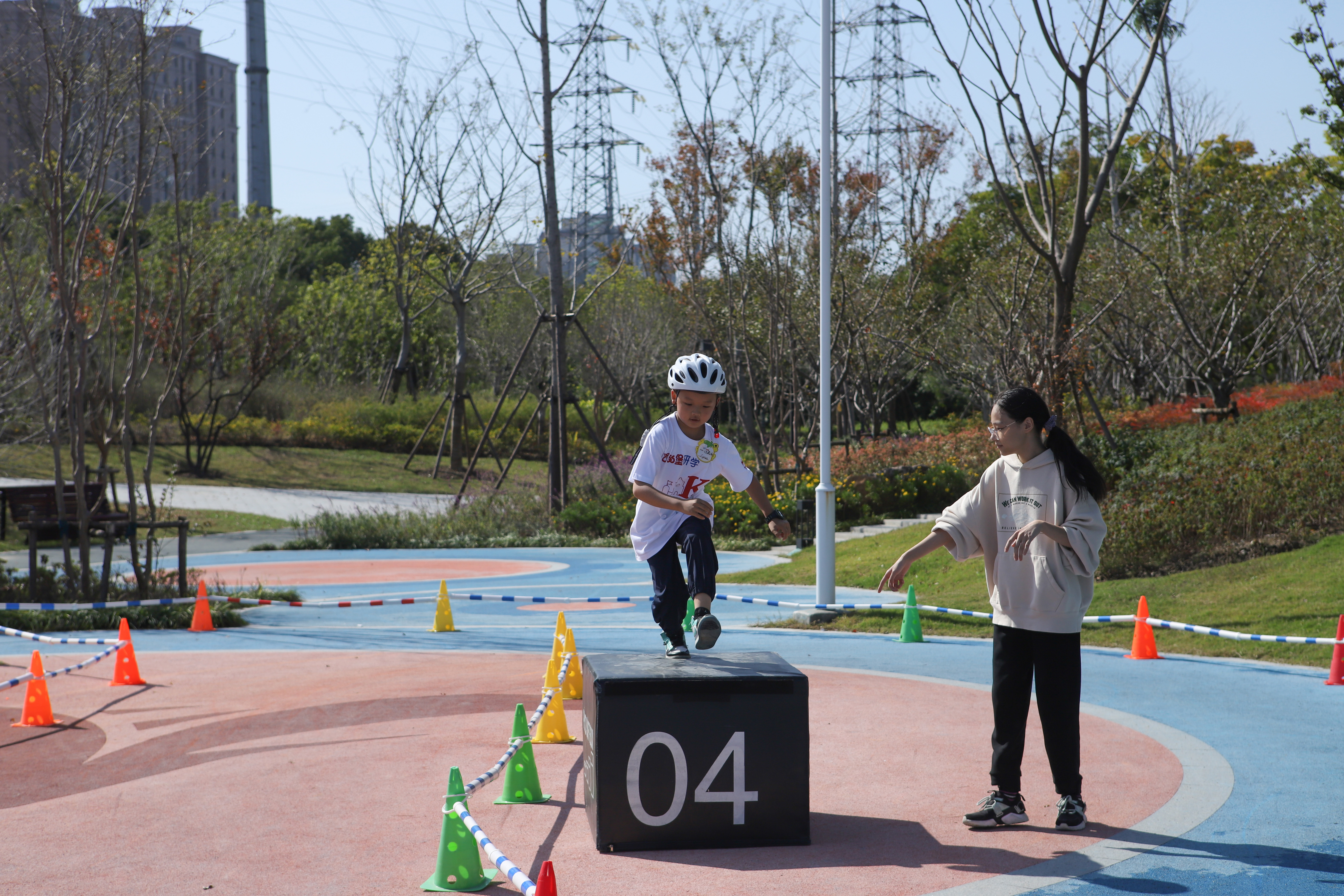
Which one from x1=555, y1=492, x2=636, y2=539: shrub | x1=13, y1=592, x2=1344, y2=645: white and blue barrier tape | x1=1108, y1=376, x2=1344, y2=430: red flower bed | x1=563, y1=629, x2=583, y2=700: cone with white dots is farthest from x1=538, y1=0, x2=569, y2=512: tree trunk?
x1=563, y1=629, x2=583, y2=700: cone with white dots

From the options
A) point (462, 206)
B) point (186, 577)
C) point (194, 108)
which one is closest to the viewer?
point (186, 577)

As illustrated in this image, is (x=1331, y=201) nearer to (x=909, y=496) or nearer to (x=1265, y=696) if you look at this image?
(x=909, y=496)

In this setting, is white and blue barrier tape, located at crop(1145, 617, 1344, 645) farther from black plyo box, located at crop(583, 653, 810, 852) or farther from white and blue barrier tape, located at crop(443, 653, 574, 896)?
black plyo box, located at crop(583, 653, 810, 852)

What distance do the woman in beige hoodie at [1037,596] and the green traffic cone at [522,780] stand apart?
1994 millimetres

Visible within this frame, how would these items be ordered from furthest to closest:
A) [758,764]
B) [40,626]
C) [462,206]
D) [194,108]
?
1. [462,206]
2. [194,108]
3. [40,626]
4. [758,764]

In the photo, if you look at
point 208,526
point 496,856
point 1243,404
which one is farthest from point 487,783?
point 1243,404

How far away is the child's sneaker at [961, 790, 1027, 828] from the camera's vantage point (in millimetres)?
5023

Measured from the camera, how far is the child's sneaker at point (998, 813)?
5.02 meters

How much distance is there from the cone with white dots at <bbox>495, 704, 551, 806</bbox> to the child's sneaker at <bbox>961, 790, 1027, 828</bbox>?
208 centimetres

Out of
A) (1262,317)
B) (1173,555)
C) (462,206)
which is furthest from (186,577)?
(1262,317)

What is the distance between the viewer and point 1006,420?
5043 mm

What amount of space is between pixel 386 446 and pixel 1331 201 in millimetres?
29133

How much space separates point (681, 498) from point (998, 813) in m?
2.07

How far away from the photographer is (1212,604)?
11250 mm
